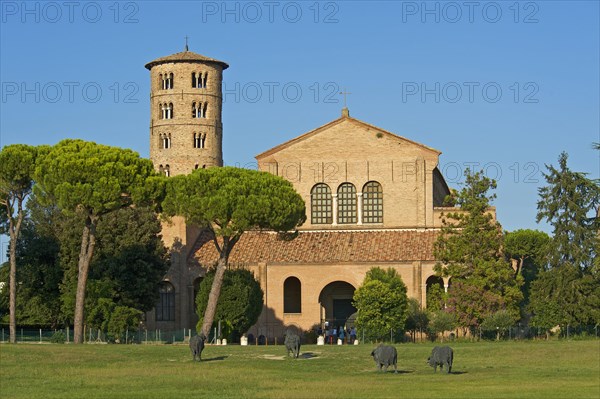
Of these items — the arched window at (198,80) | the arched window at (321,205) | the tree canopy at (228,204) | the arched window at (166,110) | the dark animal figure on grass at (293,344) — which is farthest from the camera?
the arched window at (166,110)

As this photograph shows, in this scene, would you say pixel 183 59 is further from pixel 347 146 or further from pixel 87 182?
pixel 87 182

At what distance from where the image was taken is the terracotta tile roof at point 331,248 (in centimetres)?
6344

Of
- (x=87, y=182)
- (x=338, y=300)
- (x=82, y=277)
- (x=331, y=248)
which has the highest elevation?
(x=87, y=182)

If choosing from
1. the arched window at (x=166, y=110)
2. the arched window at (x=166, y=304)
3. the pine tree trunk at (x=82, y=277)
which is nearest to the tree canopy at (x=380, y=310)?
the arched window at (x=166, y=304)

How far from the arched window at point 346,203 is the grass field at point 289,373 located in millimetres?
20904

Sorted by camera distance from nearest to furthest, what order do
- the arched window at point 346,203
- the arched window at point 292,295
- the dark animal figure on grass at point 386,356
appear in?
the dark animal figure on grass at point 386,356 → the arched window at point 292,295 → the arched window at point 346,203

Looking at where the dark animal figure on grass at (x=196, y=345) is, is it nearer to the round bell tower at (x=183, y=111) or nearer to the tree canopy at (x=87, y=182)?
the tree canopy at (x=87, y=182)

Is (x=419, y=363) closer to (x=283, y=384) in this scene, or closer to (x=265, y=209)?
(x=283, y=384)

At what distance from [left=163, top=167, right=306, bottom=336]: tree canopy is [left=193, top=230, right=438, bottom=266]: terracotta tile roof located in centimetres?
936

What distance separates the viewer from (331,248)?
64.9m

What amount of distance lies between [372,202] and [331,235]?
3054 millimetres

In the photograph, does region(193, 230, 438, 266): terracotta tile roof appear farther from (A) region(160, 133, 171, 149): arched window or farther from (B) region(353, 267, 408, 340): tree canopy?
(A) region(160, 133, 171, 149): arched window

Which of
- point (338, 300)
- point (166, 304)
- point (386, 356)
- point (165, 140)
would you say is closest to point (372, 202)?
point (338, 300)

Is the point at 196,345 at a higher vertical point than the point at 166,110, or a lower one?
lower
